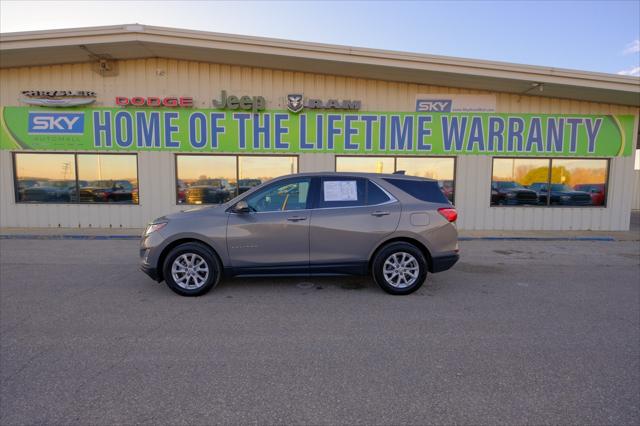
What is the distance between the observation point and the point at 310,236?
513 centimetres

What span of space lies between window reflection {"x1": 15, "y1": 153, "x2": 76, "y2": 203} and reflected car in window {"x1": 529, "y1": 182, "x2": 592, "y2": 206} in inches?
595

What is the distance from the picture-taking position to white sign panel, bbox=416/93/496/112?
11203mm

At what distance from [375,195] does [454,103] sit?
24.9 feet

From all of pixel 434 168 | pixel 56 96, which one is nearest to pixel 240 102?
pixel 56 96

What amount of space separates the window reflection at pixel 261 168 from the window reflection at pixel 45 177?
542 cm

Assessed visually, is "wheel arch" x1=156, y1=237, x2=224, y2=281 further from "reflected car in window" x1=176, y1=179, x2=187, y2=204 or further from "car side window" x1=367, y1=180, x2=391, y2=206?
"reflected car in window" x1=176, y1=179, x2=187, y2=204

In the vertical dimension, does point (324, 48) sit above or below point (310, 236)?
above

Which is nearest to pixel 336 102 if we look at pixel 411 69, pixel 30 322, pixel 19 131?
pixel 411 69

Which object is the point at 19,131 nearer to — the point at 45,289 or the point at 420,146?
the point at 45,289

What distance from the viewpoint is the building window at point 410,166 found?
37.3 ft

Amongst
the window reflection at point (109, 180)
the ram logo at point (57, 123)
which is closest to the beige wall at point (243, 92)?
the window reflection at point (109, 180)

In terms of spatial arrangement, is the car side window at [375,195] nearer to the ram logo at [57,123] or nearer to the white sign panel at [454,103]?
the white sign panel at [454,103]

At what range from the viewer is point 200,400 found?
2645mm

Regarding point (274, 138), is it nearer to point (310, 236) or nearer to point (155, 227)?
point (155, 227)
